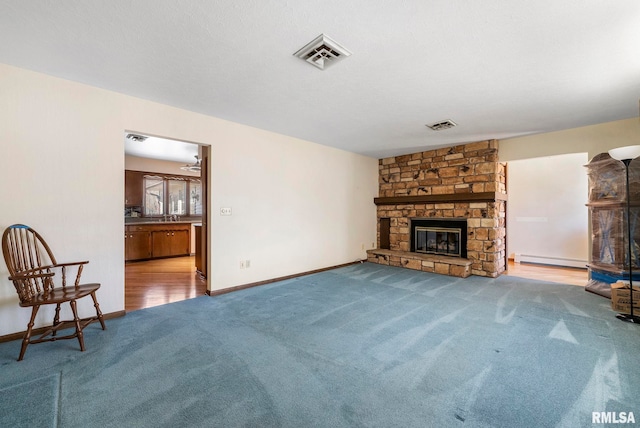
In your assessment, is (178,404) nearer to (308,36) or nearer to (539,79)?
(308,36)

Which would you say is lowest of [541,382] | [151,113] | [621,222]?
[541,382]

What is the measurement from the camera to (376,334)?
2.42 meters

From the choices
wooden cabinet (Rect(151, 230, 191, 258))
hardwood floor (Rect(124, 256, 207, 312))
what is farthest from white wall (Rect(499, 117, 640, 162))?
wooden cabinet (Rect(151, 230, 191, 258))

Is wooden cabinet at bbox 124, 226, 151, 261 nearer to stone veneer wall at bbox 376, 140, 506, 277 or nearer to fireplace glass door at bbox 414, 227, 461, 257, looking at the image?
stone veneer wall at bbox 376, 140, 506, 277

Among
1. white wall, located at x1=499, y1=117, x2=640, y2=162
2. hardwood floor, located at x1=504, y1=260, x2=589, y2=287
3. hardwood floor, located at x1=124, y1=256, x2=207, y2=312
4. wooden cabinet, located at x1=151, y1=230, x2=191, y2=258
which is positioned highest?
white wall, located at x1=499, y1=117, x2=640, y2=162

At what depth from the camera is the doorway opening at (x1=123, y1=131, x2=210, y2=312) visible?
4.64 meters

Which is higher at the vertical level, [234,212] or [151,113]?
[151,113]

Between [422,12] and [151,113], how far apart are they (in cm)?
300

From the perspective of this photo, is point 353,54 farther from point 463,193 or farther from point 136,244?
point 136,244

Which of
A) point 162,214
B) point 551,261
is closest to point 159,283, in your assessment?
point 162,214

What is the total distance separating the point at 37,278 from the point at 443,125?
501cm

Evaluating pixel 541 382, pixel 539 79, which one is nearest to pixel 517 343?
pixel 541 382

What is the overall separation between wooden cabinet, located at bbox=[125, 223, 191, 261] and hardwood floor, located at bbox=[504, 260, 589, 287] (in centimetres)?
727

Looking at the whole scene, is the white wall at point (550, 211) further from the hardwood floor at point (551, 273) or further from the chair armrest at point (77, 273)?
the chair armrest at point (77, 273)
